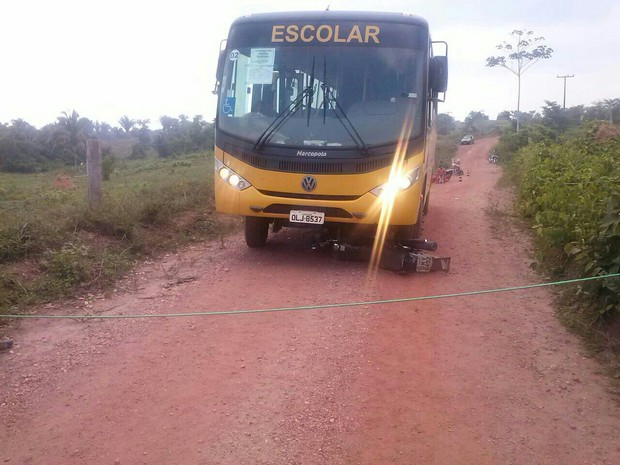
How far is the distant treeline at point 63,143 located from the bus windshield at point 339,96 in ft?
110

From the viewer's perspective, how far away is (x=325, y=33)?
6.47m

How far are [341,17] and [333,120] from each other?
3.95 feet

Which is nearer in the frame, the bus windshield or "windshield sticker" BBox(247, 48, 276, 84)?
the bus windshield

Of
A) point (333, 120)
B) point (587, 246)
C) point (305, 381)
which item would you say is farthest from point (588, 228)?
point (305, 381)

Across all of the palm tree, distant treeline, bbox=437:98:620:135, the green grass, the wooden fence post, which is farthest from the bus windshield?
the palm tree

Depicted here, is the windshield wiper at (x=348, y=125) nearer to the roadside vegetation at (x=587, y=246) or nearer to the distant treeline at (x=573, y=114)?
the roadside vegetation at (x=587, y=246)

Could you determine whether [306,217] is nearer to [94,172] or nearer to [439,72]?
[439,72]

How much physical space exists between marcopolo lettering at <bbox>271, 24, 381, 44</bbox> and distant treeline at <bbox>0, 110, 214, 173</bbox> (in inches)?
1318

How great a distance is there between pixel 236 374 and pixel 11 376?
4.99 feet

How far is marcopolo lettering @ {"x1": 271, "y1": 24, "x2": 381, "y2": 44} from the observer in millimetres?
6430

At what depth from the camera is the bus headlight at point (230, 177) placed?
6.55 meters

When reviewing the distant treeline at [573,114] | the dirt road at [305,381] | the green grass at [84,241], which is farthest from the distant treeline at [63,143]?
the dirt road at [305,381]

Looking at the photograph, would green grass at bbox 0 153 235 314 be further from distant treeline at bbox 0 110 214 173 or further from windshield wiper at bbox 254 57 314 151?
A: distant treeline at bbox 0 110 214 173

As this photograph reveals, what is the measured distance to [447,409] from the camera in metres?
3.46
